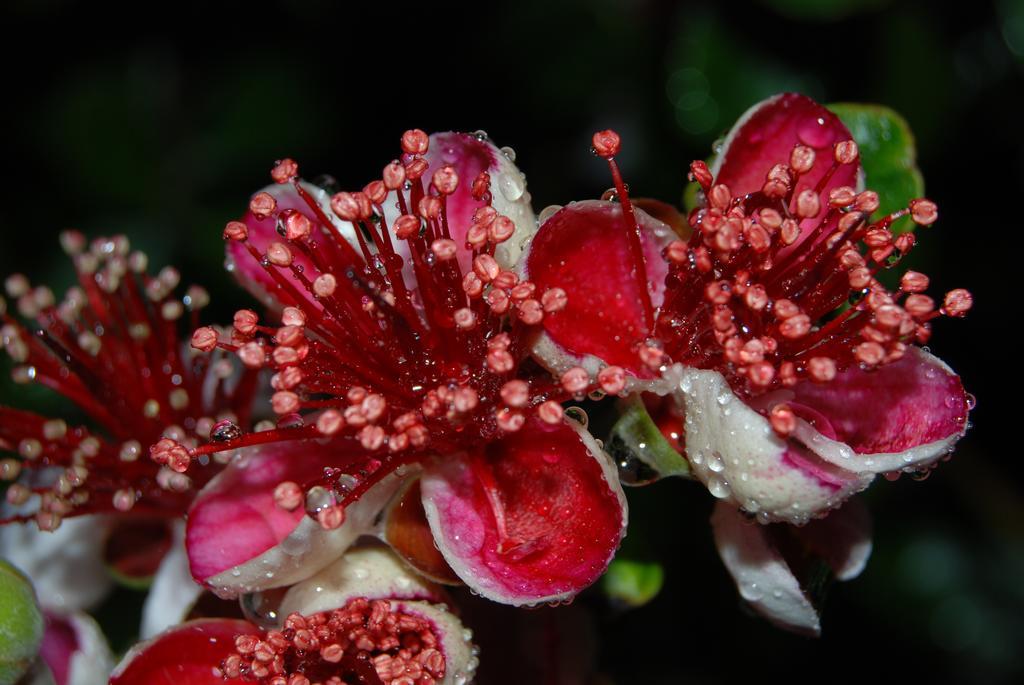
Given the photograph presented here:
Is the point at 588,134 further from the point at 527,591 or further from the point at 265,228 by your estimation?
the point at 527,591

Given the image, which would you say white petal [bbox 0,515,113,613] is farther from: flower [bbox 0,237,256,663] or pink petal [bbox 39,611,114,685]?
pink petal [bbox 39,611,114,685]

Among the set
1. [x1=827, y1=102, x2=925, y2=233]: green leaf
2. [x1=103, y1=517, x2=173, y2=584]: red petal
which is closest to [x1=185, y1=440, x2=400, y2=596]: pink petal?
[x1=103, y1=517, x2=173, y2=584]: red petal

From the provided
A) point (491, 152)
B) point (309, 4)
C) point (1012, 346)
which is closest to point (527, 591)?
point (491, 152)

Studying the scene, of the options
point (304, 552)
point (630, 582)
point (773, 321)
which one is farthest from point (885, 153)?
point (304, 552)

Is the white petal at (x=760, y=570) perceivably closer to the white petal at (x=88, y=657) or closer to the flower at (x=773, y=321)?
the flower at (x=773, y=321)

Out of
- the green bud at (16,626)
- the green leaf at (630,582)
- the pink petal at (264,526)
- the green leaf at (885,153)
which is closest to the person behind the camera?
the pink petal at (264,526)

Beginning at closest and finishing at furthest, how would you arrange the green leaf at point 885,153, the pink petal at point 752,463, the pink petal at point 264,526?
1. the pink petal at point 752,463
2. the pink petal at point 264,526
3. the green leaf at point 885,153

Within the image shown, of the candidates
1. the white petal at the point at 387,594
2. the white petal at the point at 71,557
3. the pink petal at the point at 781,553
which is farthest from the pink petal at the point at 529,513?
the white petal at the point at 71,557
